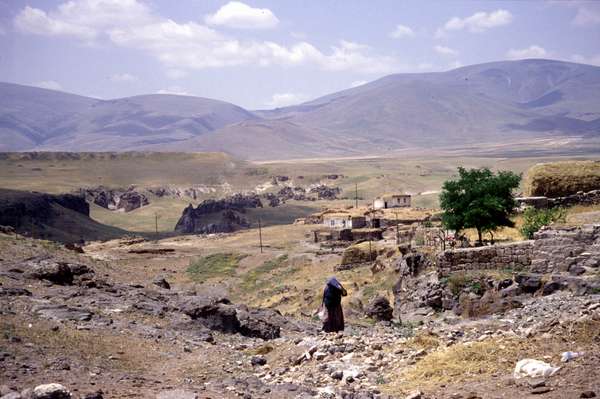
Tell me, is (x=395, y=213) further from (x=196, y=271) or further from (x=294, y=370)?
(x=294, y=370)

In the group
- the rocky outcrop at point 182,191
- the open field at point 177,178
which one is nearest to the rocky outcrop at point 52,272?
the open field at point 177,178

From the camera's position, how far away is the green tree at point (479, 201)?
69.6 feet

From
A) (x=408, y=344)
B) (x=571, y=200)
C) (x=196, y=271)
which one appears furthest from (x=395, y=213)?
(x=408, y=344)

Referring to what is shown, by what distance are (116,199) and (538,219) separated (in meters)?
107

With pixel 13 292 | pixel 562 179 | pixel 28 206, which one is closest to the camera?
pixel 13 292

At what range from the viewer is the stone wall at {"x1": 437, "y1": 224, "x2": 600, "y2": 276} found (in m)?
15.8

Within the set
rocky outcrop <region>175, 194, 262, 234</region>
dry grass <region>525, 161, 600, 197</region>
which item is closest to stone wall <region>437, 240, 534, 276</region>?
dry grass <region>525, 161, 600, 197</region>

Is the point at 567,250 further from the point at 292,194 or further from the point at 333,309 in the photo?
the point at 292,194

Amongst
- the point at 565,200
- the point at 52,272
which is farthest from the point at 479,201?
the point at 52,272

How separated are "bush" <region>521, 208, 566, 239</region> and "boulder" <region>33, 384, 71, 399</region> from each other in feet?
46.4

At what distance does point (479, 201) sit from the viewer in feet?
70.2

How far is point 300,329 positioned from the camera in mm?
17812

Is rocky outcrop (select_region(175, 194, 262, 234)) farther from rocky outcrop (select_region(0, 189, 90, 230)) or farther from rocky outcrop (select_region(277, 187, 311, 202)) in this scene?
rocky outcrop (select_region(277, 187, 311, 202))

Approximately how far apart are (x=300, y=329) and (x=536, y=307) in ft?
19.8
